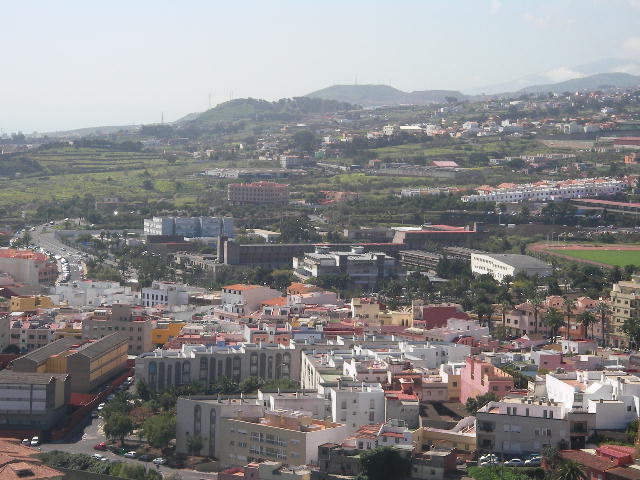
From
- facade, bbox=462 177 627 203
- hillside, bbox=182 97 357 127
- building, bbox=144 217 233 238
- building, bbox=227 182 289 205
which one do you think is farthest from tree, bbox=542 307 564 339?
hillside, bbox=182 97 357 127

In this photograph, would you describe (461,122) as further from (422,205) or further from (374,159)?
(422,205)

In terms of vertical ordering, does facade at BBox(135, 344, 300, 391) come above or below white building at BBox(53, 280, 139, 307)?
above

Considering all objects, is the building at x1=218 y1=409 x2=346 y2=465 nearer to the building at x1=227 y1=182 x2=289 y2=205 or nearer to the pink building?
the pink building

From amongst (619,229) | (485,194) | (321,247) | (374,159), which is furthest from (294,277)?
(374,159)

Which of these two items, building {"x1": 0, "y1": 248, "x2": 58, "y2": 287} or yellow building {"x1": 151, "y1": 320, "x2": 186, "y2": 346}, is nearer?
yellow building {"x1": 151, "y1": 320, "x2": 186, "y2": 346}

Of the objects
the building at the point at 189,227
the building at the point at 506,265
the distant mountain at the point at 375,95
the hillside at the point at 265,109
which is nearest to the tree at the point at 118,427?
the building at the point at 506,265
